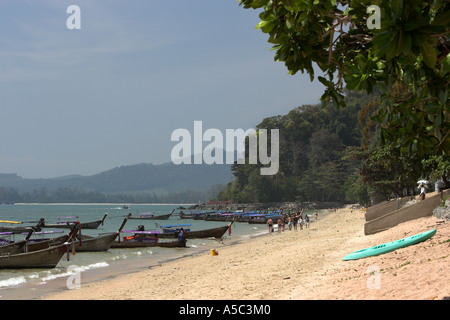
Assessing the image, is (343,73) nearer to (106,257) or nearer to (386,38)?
(386,38)

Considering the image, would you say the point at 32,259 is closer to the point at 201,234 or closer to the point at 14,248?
the point at 14,248

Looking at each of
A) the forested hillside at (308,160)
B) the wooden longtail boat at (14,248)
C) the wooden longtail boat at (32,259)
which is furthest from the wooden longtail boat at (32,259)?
the forested hillside at (308,160)

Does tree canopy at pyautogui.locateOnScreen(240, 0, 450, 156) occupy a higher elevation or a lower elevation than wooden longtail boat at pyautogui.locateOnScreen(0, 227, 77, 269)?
higher

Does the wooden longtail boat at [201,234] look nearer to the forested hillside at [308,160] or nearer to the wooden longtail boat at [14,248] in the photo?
the wooden longtail boat at [14,248]

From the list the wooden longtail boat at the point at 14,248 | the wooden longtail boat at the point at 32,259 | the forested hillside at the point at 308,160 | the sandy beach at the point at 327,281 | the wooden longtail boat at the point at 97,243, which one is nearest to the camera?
the sandy beach at the point at 327,281

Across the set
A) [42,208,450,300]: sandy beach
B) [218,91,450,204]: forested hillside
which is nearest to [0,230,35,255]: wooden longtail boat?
[42,208,450,300]: sandy beach

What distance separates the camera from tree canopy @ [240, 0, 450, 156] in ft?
11.1

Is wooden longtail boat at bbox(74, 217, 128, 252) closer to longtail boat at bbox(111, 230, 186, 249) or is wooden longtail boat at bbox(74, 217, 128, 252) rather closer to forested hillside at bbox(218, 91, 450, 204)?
longtail boat at bbox(111, 230, 186, 249)

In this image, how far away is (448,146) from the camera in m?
5.79

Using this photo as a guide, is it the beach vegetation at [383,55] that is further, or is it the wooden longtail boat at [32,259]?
the wooden longtail boat at [32,259]

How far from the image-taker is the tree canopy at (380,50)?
3398 millimetres

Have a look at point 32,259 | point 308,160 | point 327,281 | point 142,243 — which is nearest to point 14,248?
point 32,259

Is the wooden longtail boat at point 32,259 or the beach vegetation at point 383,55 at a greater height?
the beach vegetation at point 383,55
